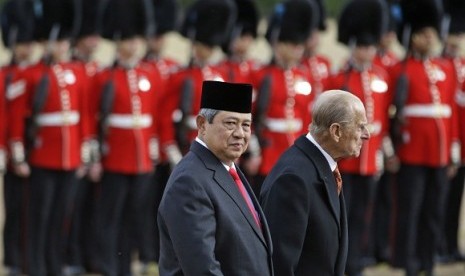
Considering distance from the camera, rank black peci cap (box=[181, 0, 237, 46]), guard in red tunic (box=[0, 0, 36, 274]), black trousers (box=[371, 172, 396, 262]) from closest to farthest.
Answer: guard in red tunic (box=[0, 0, 36, 274]) < black peci cap (box=[181, 0, 237, 46]) < black trousers (box=[371, 172, 396, 262])

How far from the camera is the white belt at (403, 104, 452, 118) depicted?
9.42 metres

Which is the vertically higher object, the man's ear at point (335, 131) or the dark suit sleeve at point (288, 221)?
the man's ear at point (335, 131)

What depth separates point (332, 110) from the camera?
5.17 meters

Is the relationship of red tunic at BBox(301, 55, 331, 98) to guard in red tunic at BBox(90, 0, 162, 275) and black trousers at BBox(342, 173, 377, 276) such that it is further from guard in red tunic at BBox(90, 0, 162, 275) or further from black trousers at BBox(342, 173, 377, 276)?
guard in red tunic at BBox(90, 0, 162, 275)

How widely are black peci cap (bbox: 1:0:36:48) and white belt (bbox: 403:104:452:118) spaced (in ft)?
7.97

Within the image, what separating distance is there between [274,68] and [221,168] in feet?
15.7

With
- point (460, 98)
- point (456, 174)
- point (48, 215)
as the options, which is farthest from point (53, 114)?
point (456, 174)

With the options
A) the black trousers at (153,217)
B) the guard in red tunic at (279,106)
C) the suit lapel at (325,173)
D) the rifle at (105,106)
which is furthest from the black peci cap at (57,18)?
the suit lapel at (325,173)

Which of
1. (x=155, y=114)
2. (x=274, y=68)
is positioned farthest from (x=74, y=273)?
(x=274, y=68)

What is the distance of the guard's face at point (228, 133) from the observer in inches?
189

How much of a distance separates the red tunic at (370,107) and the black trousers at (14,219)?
77.8 inches

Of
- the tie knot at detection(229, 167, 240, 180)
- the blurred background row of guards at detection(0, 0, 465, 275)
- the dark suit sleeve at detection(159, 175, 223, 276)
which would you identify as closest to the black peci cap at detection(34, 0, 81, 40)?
the blurred background row of guards at detection(0, 0, 465, 275)

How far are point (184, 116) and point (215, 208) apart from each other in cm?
462

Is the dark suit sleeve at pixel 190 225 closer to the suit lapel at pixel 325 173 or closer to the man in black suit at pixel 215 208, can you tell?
the man in black suit at pixel 215 208
